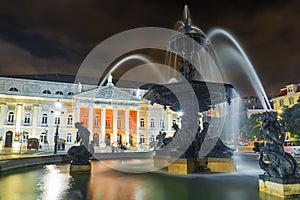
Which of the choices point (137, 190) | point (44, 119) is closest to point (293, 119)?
point (137, 190)

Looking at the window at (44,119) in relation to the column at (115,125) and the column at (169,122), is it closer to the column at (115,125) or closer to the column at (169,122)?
the column at (115,125)

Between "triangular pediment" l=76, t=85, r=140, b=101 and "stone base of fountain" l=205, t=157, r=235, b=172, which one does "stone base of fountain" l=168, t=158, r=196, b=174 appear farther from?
"triangular pediment" l=76, t=85, r=140, b=101

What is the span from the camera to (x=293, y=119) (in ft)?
113

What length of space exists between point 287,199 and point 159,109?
5958 centimetres

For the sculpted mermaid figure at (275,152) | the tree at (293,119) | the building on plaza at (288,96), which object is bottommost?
the sculpted mermaid figure at (275,152)

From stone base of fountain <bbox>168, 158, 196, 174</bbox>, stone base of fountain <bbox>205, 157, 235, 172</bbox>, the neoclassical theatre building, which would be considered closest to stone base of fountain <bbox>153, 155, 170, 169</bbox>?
stone base of fountain <bbox>168, 158, 196, 174</bbox>

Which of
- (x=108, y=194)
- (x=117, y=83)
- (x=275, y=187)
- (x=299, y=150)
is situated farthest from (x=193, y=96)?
(x=117, y=83)

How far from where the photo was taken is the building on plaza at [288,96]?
52.2 m

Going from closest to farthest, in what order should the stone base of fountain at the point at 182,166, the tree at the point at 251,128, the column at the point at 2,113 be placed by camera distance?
the stone base of fountain at the point at 182,166 → the tree at the point at 251,128 → the column at the point at 2,113

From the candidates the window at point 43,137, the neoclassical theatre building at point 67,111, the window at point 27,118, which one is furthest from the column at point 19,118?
the window at point 43,137

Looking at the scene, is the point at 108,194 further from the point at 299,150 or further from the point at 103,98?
the point at 103,98

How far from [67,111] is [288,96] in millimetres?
51236

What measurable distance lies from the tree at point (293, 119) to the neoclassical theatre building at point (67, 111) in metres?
27.8

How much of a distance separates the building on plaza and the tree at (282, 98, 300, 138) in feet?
52.1
